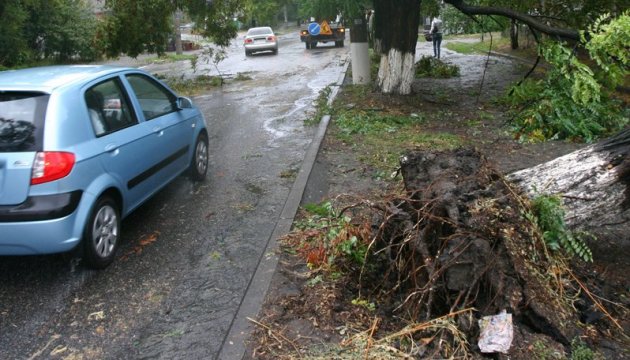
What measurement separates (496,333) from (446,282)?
46 centimetres

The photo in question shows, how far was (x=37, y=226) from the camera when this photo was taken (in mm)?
4520

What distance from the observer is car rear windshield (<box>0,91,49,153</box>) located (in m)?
4.62

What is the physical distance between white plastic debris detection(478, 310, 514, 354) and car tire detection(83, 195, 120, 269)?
3.08 meters

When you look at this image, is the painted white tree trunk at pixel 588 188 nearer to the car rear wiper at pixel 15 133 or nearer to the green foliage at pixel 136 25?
the car rear wiper at pixel 15 133

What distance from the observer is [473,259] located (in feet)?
12.4

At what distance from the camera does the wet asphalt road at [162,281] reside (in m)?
4.04

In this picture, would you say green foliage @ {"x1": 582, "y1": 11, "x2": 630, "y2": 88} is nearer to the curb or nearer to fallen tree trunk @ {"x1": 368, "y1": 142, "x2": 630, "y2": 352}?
fallen tree trunk @ {"x1": 368, "y1": 142, "x2": 630, "y2": 352}

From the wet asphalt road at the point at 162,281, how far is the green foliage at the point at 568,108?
12.4 feet

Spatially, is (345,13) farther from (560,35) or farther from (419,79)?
(419,79)

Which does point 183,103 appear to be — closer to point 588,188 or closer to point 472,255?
point 472,255

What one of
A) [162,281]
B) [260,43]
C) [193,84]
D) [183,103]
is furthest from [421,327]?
[260,43]

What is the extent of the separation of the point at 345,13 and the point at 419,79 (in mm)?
5368

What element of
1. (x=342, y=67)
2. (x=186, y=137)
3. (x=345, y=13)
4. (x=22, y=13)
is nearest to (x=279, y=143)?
(x=186, y=137)

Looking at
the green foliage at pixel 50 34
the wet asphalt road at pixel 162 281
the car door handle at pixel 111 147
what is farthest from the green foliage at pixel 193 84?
the car door handle at pixel 111 147
